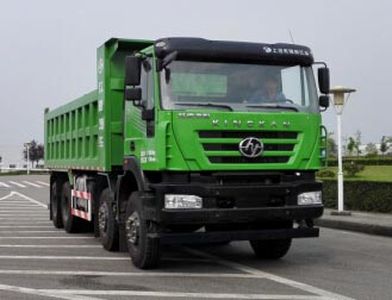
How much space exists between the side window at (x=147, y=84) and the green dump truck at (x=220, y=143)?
0.04 ft

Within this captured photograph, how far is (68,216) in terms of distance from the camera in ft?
47.2

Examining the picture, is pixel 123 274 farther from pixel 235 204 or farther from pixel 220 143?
pixel 220 143

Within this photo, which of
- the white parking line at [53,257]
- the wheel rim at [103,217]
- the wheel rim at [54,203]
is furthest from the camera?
the wheel rim at [54,203]

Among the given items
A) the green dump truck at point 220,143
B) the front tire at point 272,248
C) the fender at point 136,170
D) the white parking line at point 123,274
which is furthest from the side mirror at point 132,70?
the front tire at point 272,248

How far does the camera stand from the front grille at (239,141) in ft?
28.5

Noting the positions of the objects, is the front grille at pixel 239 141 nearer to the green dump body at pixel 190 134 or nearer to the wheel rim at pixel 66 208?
the green dump body at pixel 190 134

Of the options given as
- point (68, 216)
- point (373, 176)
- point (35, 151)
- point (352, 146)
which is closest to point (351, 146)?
point (352, 146)

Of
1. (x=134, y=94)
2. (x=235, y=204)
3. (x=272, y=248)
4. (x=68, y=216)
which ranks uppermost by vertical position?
(x=134, y=94)

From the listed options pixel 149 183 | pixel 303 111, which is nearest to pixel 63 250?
pixel 149 183

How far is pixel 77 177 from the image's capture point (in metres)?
13.4

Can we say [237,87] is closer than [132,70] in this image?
No

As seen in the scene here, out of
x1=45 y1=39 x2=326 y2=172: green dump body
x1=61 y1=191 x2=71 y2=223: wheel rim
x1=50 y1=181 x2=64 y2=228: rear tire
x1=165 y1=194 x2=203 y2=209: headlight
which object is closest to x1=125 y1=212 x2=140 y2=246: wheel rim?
x1=45 y1=39 x2=326 y2=172: green dump body

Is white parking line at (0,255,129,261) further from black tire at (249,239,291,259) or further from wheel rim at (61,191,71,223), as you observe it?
wheel rim at (61,191,71,223)

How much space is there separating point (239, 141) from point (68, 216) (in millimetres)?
6609
